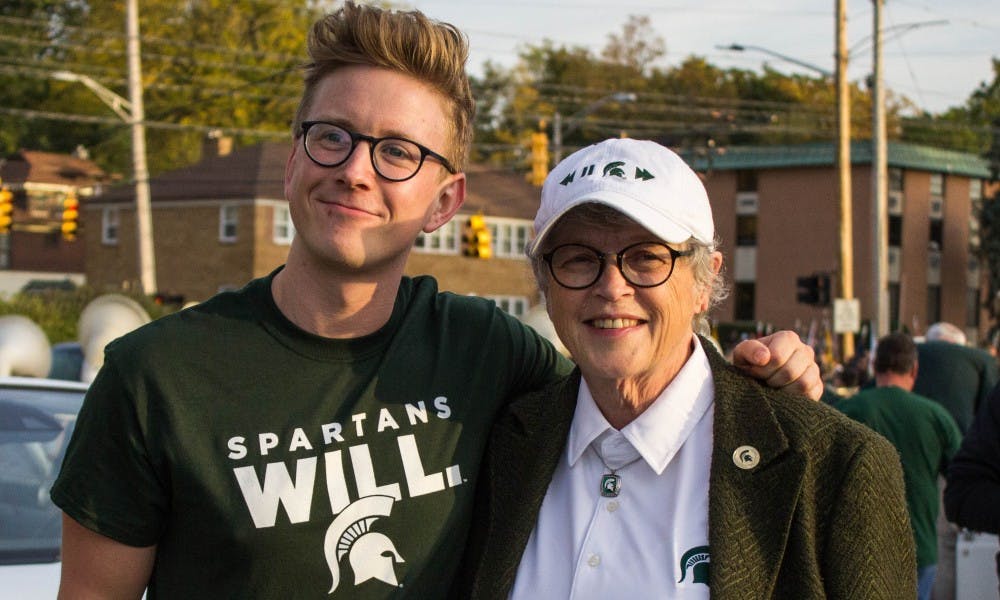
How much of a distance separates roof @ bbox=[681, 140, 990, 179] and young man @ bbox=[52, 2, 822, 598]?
130ft

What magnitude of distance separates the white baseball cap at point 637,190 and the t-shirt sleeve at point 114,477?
3.12ft

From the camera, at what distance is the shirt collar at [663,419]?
2.62 meters

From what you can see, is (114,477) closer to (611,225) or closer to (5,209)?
(611,225)

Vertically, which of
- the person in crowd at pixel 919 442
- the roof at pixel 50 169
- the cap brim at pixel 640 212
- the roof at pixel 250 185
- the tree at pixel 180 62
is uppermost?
the tree at pixel 180 62

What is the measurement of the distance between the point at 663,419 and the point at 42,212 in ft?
112

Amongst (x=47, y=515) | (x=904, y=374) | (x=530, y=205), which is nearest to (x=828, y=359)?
(x=904, y=374)

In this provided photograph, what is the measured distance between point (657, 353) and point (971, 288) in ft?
162

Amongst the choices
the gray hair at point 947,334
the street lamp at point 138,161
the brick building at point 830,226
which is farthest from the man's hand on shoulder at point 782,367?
the brick building at point 830,226

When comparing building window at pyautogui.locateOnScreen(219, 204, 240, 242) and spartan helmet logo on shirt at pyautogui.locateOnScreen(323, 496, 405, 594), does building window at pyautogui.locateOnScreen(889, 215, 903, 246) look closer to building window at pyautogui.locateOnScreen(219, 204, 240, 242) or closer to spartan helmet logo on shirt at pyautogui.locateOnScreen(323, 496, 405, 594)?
building window at pyautogui.locateOnScreen(219, 204, 240, 242)

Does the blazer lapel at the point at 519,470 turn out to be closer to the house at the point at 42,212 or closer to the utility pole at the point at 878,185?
the utility pole at the point at 878,185

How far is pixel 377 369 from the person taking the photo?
9.18 feet

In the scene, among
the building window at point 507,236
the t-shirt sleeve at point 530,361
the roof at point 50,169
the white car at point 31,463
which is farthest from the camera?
the roof at point 50,169

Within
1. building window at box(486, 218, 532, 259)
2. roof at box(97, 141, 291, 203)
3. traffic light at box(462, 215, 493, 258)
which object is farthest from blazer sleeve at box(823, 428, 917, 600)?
building window at box(486, 218, 532, 259)

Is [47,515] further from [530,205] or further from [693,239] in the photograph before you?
[530,205]
